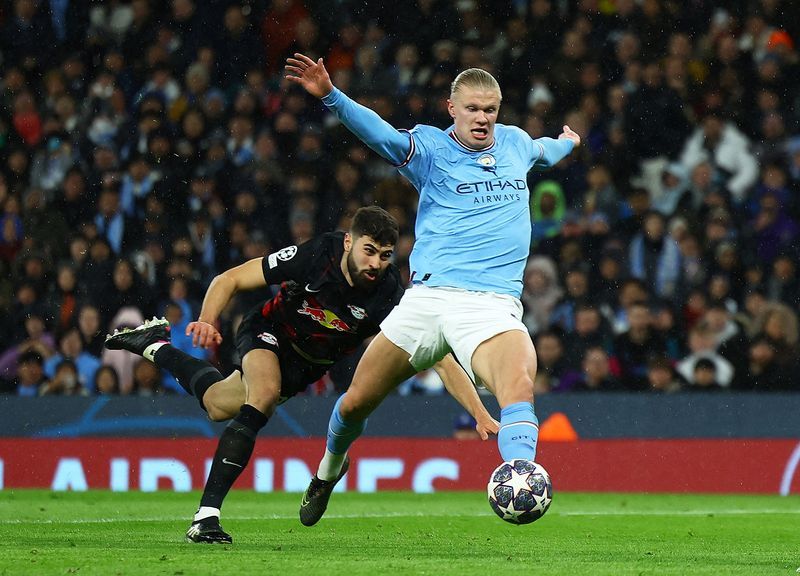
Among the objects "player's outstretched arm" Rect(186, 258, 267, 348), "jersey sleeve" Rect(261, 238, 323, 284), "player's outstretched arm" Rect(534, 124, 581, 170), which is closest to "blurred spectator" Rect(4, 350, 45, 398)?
"jersey sleeve" Rect(261, 238, 323, 284)

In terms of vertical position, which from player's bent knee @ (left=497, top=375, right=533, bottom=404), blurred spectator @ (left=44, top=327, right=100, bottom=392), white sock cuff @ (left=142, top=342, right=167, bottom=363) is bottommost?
player's bent knee @ (left=497, top=375, right=533, bottom=404)

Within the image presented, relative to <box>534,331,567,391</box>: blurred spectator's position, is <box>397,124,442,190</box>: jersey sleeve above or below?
above

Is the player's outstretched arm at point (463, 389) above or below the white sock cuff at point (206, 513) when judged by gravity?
above

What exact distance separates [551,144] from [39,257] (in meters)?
8.29

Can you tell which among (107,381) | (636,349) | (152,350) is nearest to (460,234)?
(152,350)

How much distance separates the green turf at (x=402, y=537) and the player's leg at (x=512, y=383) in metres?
0.50

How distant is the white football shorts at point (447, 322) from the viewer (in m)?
6.25

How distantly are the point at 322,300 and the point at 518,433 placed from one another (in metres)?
2.33

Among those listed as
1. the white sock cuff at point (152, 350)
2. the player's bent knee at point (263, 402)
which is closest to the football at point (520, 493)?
the player's bent knee at point (263, 402)

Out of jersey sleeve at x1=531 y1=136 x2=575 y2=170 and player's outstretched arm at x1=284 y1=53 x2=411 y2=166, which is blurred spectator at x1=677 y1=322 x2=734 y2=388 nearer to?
jersey sleeve at x1=531 y1=136 x2=575 y2=170

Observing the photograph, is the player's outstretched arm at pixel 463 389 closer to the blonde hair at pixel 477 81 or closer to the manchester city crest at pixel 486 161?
the manchester city crest at pixel 486 161

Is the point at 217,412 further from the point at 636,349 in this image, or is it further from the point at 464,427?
the point at 636,349

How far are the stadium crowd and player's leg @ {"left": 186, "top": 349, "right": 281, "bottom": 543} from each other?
5.19 m

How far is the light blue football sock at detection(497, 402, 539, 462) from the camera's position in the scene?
5.86 metres
